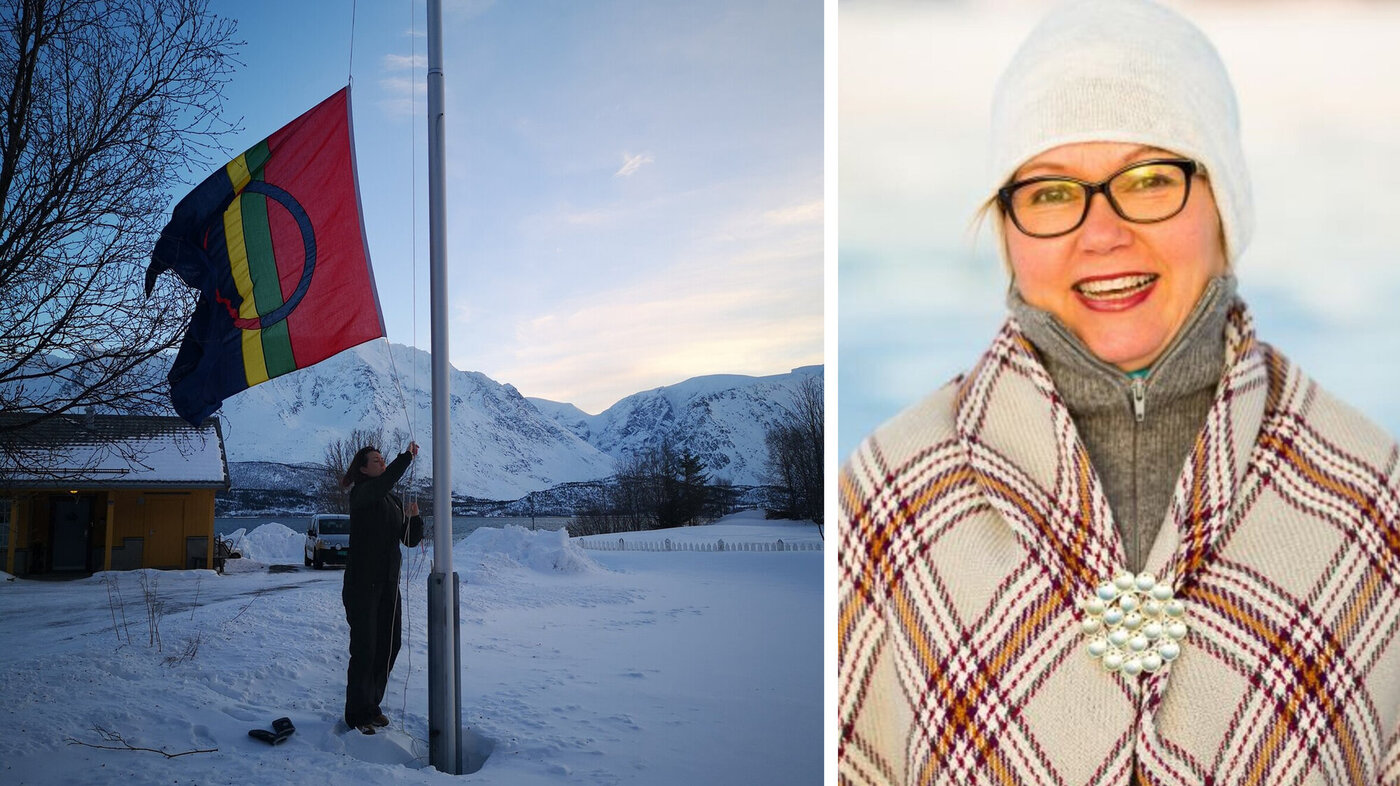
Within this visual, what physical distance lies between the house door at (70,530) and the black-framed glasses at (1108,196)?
4.18m

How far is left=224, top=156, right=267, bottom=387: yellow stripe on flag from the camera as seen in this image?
315cm

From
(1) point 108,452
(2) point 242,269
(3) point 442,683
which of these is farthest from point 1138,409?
(1) point 108,452

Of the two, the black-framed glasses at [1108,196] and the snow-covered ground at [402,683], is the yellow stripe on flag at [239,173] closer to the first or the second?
the snow-covered ground at [402,683]

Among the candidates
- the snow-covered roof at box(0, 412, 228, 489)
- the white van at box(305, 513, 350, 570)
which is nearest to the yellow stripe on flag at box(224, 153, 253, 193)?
the snow-covered roof at box(0, 412, 228, 489)

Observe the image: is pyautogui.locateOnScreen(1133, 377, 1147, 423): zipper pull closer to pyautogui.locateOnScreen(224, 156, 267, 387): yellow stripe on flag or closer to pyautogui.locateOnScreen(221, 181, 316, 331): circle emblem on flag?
pyautogui.locateOnScreen(221, 181, 316, 331): circle emblem on flag

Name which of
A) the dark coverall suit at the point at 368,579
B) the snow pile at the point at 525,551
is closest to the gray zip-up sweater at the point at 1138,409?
the dark coverall suit at the point at 368,579

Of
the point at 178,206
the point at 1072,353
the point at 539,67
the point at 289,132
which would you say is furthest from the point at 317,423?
the point at 1072,353

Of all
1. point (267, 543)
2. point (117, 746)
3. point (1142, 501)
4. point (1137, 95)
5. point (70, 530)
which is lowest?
point (117, 746)

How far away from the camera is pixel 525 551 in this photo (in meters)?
5.61

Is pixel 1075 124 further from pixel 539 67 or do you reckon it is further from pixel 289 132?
pixel 539 67

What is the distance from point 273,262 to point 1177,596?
3106 millimetres

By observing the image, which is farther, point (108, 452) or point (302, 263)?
point (108, 452)

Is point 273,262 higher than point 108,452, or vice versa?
point 273,262

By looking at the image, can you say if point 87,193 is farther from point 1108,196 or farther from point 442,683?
point 1108,196
